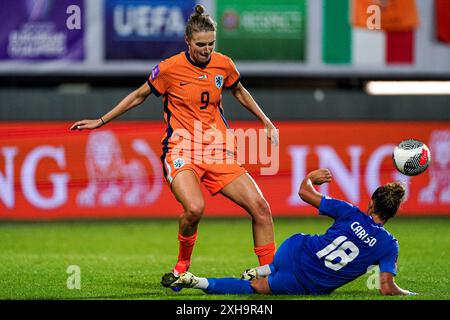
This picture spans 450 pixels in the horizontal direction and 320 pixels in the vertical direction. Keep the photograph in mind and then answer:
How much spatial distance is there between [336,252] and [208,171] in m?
1.41

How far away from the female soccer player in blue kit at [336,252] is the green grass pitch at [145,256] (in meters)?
0.13

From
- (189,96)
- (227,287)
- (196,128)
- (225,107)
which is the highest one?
(189,96)

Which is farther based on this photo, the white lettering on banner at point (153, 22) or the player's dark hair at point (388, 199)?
the white lettering on banner at point (153, 22)

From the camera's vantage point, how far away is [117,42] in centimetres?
1562

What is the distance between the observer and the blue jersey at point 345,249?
7.14m

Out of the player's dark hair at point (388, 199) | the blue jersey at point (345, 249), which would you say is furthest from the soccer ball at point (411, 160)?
the blue jersey at point (345, 249)

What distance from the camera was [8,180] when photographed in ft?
46.4

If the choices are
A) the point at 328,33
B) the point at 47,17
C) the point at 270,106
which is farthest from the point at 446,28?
the point at 47,17

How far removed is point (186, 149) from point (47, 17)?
7.81 m

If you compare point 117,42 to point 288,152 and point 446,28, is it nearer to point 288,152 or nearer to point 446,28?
point 288,152

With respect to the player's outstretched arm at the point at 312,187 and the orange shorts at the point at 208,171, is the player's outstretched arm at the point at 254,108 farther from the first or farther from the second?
the player's outstretched arm at the point at 312,187

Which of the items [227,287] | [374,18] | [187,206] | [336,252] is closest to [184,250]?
[187,206]

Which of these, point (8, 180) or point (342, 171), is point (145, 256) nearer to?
point (8, 180)

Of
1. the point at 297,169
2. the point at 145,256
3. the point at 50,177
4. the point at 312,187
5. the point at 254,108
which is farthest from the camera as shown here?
the point at 297,169
